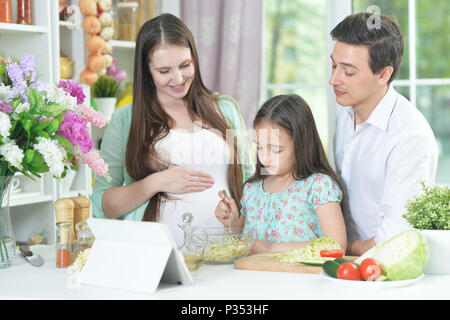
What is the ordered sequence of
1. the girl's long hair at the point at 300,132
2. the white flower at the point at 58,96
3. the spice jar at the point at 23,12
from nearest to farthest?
the white flower at the point at 58,96, the girl's long hair at the point at 300,132, the spice jar at the point at 23,12

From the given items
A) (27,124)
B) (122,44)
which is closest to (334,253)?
(27,124)

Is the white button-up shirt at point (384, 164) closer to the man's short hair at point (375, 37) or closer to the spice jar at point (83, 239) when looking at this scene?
the man's short hair at point (375, 37)

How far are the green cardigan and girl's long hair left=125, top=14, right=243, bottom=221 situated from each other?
4 centimetres

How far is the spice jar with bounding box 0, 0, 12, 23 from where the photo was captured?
2.46 metres

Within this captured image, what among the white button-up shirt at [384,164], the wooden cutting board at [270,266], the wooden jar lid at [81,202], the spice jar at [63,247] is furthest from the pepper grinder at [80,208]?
the wooden cutting board at [270,266]

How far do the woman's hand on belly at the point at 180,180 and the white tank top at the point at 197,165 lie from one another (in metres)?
0.05

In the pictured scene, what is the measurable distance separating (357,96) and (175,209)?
0.72 m

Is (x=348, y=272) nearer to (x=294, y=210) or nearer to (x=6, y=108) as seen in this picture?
(x=294, y=210)

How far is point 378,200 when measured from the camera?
1.91 metres

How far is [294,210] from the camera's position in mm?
1899

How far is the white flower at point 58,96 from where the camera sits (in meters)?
1.48

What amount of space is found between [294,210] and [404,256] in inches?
25.4

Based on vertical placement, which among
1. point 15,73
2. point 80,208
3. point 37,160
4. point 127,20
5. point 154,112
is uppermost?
point 127,20

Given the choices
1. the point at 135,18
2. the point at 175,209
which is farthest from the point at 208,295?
the point at 135,18
